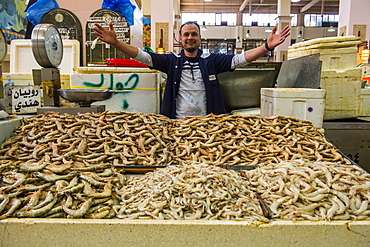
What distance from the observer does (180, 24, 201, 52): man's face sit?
3580 millimetres

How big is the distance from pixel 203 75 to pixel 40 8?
387 centimetres

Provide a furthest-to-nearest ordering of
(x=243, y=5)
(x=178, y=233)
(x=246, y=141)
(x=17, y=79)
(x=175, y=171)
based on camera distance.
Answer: (x=243, y=5)
(x=17, y=79)
(x=246, y=141)
(x=175, y=171)
(x=178, y=233)

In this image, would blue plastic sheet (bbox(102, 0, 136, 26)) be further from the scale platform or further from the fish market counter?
the fish market counter

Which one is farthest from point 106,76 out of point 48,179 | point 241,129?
point 48,179

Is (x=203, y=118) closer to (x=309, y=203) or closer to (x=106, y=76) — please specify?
(x=309, y=203)

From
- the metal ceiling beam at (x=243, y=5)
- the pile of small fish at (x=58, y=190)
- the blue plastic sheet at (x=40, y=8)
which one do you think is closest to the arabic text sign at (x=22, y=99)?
the pile of small fish at (x=58, y=190)

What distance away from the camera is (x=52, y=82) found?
3225 millimetres

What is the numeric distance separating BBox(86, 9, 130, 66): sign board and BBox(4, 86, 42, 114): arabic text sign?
2.26 meters

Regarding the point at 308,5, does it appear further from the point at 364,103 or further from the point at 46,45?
the point at 46,45

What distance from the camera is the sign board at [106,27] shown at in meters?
5.47

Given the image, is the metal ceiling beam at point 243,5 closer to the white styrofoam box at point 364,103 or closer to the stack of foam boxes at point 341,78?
the stack of foam boxes at point 341,78

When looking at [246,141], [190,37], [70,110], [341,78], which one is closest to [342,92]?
[341,78]

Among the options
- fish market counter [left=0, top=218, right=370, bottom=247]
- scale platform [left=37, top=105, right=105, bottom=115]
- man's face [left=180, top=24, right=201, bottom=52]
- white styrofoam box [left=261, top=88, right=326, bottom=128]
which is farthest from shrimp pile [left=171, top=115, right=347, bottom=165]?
man's face [left=180, top=24, right=201, bottom=52]

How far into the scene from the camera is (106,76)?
4109 mm
